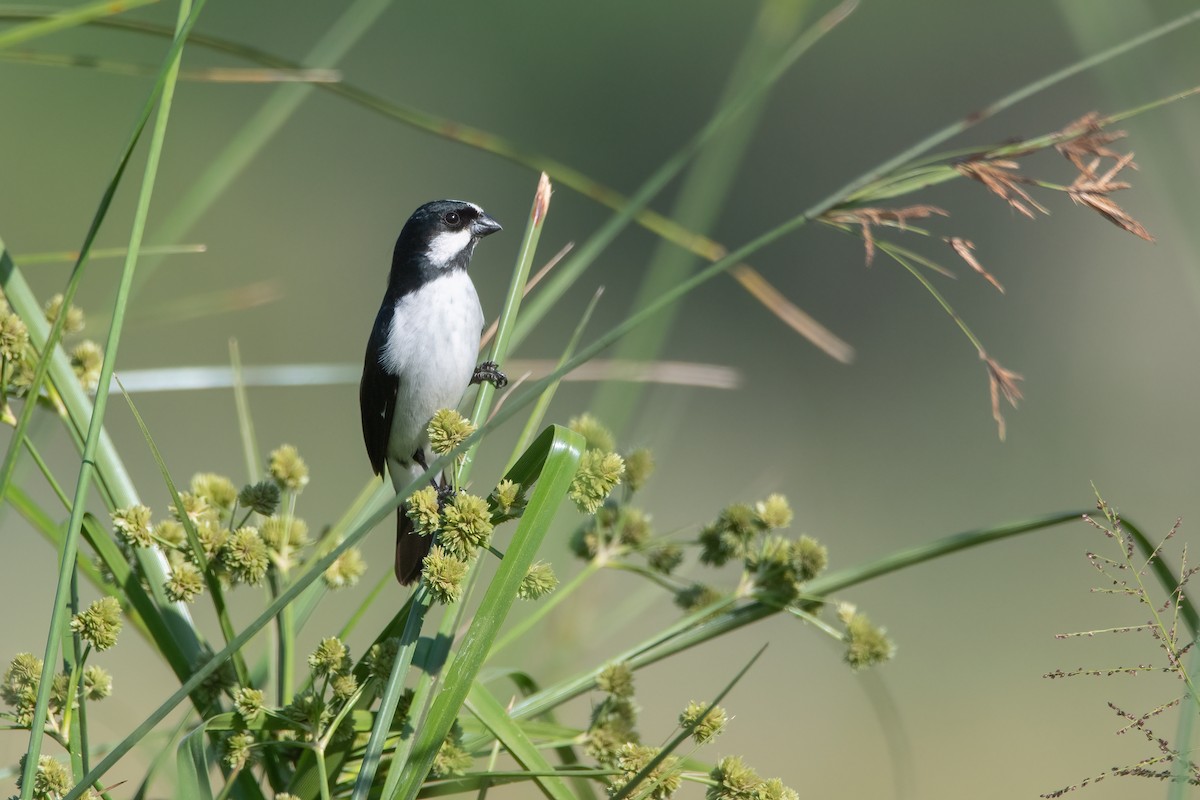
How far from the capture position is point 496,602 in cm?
113

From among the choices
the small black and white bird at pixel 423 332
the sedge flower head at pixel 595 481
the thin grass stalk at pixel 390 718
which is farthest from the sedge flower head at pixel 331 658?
the small black and white bird at pixel 423 332

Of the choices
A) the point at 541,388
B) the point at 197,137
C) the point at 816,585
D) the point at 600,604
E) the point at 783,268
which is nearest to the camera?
the point at 541,388

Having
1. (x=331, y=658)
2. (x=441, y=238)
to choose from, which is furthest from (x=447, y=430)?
(x=441, y=238)

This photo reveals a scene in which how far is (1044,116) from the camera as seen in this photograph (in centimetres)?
973

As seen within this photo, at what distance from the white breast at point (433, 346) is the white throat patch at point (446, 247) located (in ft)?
0.11

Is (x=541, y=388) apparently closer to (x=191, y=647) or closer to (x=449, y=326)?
(x=191, y=647)

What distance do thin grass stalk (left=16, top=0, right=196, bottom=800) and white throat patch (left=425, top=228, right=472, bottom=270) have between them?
142 centimetres

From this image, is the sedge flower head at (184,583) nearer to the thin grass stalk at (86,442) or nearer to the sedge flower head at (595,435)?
the thin grass stalk at (86,442)

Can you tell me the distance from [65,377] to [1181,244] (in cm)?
123

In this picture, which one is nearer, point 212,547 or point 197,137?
point 212,547

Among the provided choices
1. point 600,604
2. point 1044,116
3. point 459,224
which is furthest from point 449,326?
point 1044,116

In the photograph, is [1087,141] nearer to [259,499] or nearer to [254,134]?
[259,499]

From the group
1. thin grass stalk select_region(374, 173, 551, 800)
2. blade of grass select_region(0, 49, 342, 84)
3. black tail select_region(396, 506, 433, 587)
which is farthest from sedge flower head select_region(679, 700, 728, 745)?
black tail select_region(396, 506, 433, 587)

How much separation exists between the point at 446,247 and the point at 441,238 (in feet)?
0.08
